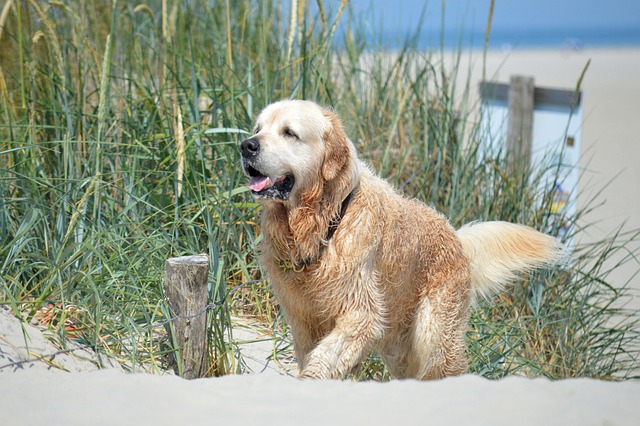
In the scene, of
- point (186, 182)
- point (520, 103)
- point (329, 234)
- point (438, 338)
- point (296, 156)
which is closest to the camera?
point (296, 156)

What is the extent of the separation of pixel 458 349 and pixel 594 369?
1.45 metres

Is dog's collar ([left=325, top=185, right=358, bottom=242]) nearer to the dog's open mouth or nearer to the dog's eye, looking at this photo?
the dog's open mouth

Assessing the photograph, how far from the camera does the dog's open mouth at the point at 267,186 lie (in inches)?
147

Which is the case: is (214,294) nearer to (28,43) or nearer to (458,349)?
(458,349)

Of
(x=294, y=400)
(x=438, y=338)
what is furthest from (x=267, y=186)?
(x=438, y=338)

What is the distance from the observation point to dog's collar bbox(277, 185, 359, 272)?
152 inches

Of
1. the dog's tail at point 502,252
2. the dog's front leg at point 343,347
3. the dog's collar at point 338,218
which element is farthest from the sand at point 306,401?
the dog's tail at point 502,252

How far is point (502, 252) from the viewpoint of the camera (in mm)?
4738

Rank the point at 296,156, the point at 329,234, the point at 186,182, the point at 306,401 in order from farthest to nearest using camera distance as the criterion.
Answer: the point at 186,182
the point at 329,234
the point at 296,156
the point at 306,401

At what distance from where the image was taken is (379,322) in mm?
3924

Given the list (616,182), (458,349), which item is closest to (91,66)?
(458,349)

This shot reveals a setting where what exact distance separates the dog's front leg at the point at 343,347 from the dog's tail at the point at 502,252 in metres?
1.12

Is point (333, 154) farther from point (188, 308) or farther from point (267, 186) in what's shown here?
point (188, 308)

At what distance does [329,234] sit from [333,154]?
408mm
